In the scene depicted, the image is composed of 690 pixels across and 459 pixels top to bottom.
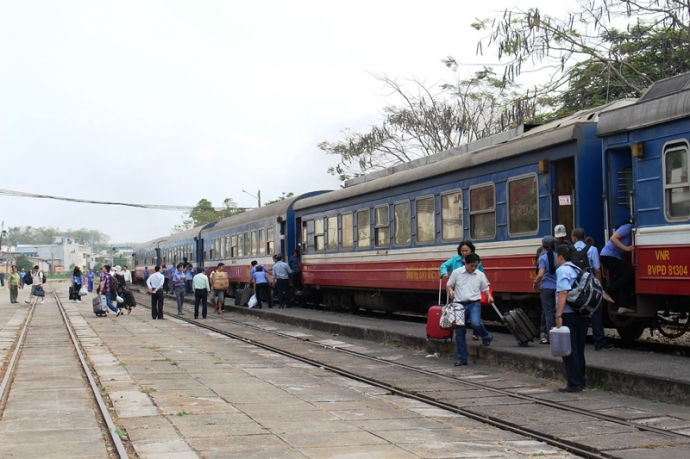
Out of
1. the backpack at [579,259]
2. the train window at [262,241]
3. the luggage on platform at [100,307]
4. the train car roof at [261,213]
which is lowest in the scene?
the luggage on platform at [100,307]

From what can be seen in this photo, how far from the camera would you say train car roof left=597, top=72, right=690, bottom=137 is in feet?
34.9

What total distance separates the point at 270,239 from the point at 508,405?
1983 cm

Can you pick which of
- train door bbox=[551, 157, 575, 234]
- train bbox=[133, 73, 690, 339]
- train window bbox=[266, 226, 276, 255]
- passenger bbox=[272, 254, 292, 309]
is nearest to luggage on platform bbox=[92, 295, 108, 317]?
passenger bbox=[272, 254, 292, 309]

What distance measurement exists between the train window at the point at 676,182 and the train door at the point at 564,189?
2083mm

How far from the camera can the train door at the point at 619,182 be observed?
1177cm

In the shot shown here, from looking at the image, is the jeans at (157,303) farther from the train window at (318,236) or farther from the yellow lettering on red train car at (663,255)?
the yellow lettering on red train car at (663,255)

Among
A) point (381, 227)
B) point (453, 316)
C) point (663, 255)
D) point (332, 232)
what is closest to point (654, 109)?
point (663, 255)

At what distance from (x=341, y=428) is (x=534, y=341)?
20.0 feet

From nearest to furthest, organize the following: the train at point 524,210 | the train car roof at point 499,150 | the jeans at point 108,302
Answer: the train at point 524,210 < the train car roof at point 499,150 < the jeans at point 108,302

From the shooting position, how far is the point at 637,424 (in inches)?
313

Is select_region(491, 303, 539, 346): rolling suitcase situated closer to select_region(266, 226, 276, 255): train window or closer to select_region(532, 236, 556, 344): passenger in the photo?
select_region(532, 236, 556, 344): passenger

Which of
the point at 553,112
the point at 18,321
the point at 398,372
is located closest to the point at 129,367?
the point at 398,372

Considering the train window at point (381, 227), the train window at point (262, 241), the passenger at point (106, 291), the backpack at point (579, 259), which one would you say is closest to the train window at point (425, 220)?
the train window at point (381, 227)

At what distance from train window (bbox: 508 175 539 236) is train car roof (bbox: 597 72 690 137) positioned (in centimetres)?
189
